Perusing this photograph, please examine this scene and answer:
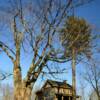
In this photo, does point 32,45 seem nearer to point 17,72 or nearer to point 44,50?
point 44,50

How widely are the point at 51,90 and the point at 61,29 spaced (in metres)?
14.7

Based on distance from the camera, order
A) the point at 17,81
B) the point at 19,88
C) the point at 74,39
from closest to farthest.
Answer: the point at 19,88, the point at 17,81, the point at 74,39

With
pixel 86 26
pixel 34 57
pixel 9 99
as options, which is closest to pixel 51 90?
pixel 86 26

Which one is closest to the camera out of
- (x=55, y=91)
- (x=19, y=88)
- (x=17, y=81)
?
(x=19, y=88)

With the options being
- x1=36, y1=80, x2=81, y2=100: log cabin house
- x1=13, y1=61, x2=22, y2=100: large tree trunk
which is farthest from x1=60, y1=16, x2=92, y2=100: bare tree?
x1=36, y1=80, x2=81, y2=100: log cabin house

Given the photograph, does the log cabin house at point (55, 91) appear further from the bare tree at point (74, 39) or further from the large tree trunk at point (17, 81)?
the large tree trunk at point (17, 81)

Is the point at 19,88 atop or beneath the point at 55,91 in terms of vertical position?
beneath

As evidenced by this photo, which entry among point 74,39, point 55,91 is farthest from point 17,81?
point 55,91

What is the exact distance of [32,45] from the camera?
18906mm

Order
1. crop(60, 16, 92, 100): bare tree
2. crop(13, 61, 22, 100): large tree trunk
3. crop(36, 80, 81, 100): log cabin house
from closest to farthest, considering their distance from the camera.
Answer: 1. crop(13, 61, 22, 100): large tree trunk
2. crop(60, 16, 92, 100): bare tree
3. crop(36, 80, 81, 100): log cabin house

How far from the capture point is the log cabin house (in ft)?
108

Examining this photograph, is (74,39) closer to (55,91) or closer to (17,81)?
(17,81)

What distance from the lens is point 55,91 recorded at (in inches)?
1297

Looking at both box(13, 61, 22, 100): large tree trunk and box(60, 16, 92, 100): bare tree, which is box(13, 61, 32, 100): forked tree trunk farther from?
box(60, 16, 92, 100): bare tree
